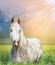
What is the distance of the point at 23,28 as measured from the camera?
1926 mm

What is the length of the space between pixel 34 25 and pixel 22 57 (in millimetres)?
266

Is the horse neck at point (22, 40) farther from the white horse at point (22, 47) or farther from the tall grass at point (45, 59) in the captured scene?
the tall grass at point (45, 59)

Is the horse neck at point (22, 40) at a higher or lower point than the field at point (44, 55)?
higher

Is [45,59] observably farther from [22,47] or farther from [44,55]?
[22,47]

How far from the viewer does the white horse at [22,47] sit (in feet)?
6.20

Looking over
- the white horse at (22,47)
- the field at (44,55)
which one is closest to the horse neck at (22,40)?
the white horse at (22,47)

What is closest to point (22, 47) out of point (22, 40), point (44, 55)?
point (22, 40)

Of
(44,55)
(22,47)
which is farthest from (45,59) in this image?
(22,47)

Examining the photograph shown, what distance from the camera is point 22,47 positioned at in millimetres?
1927

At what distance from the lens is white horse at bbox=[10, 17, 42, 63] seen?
1.89 m

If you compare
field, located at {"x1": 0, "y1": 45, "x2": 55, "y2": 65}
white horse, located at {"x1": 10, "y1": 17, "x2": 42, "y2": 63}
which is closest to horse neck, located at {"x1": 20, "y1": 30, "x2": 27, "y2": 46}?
white horse, located at {"x1": 10, "y1": 17, "x2": 42, "y2": 63}

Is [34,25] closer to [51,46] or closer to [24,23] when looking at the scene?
[24,23]

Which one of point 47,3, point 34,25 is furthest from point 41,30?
point 47,3

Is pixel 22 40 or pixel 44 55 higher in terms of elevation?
pixel 22 40
